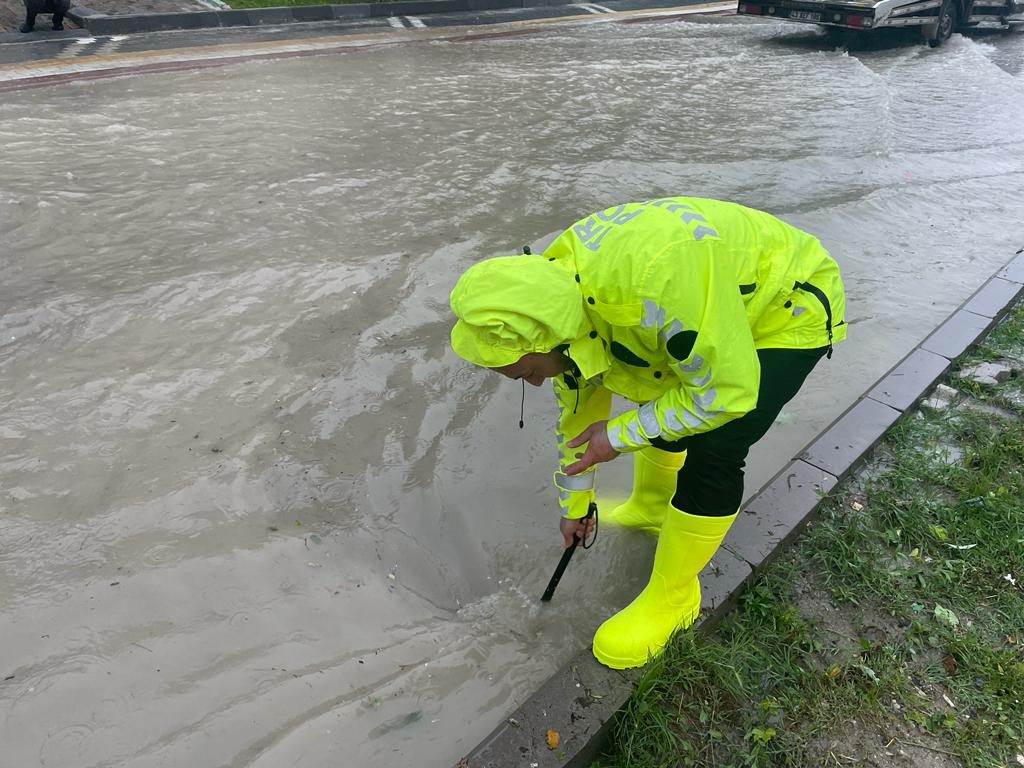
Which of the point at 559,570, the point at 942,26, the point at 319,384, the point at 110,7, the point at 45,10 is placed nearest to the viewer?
the point at 559,570

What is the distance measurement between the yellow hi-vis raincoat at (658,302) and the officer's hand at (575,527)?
52 cm

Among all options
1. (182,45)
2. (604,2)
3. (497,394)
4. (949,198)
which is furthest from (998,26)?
(497,394)

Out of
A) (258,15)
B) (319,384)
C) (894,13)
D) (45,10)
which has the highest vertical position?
(45,10)

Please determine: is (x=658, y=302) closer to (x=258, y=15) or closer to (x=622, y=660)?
(x=622, y=660)

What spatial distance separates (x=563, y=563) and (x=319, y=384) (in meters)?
1.73

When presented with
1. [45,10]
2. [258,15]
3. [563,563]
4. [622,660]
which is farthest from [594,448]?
[258,15]

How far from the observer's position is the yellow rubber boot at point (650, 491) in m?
2.65

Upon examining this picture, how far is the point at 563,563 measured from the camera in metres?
2.43

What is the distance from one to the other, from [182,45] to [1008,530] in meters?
11.3

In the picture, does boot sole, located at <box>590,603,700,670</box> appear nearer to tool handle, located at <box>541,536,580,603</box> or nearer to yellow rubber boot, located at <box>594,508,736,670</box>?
yellow rubber boot, located at <box>594,508,736,670</box>

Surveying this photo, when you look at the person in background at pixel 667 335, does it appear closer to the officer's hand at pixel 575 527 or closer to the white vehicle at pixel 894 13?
the officer's hand at pixel 575 527

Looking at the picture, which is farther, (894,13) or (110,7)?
(110,7)

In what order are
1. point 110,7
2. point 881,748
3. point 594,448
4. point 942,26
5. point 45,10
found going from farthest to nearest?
point 942,26 < point 110,7 < point 45,10 < point 881,748 < point 594,448

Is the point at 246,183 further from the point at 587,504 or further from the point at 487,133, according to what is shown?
the point at 587,504
